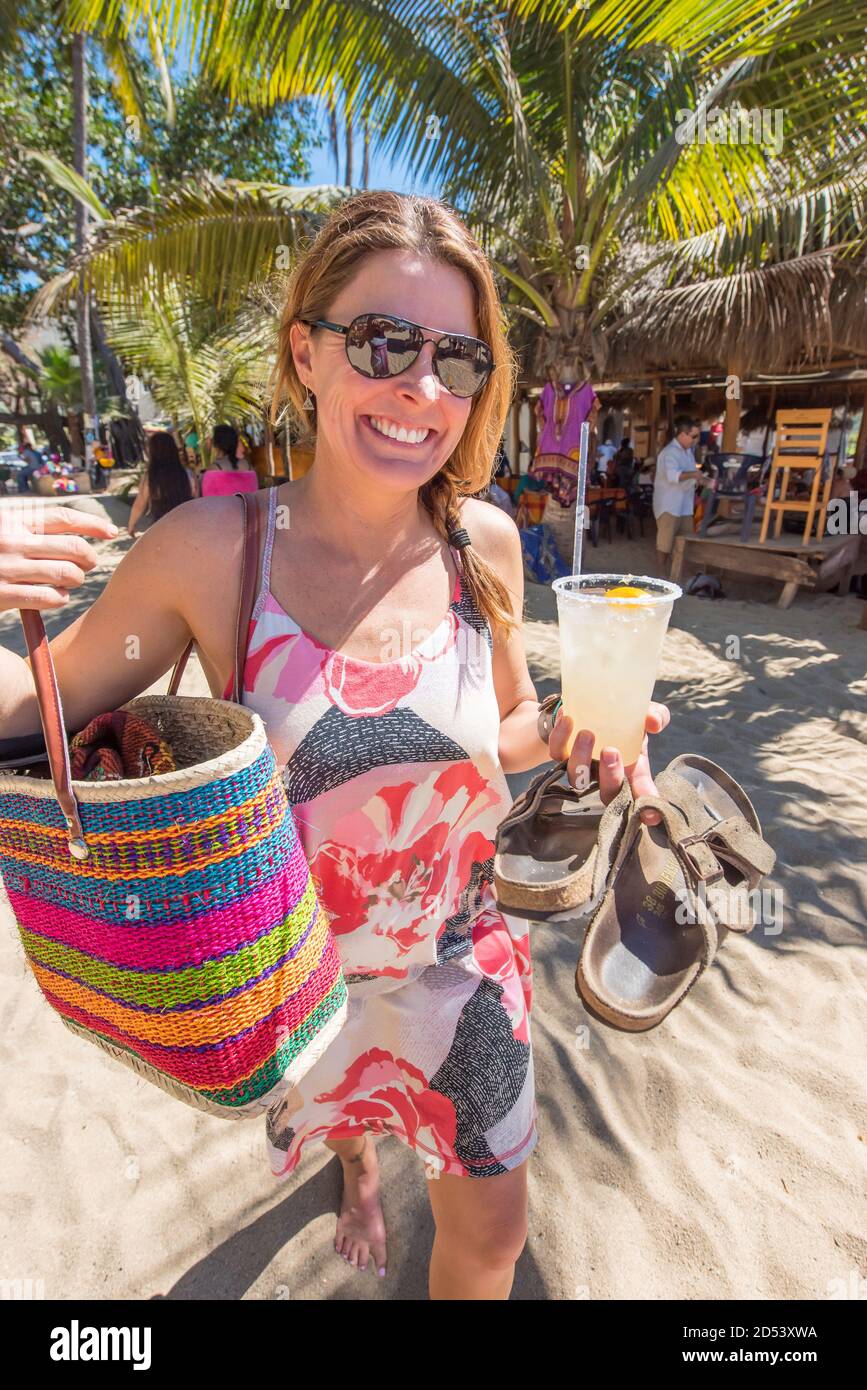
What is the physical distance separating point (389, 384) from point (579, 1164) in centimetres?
197

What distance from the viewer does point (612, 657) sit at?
3.67 ft

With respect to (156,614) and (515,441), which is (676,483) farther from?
(156,614)

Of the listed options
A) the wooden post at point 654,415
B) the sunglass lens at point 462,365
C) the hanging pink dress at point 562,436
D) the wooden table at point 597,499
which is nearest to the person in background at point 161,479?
the hanging pink dress at point 562,436

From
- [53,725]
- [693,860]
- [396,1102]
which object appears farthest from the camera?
[396,1102]

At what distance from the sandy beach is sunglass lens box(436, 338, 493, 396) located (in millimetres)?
1928

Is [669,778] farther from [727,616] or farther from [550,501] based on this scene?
[550,501]

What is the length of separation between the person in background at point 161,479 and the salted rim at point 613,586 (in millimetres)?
7256

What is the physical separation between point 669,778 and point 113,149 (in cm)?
2437

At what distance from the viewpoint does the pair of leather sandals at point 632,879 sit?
1045 millimetres

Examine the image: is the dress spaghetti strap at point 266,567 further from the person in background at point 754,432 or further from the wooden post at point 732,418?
the person in background at point 754,432

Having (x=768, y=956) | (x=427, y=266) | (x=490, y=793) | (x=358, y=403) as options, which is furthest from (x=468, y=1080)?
(x=768, y=956)

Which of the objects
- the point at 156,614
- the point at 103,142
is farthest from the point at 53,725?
the point at 103,142

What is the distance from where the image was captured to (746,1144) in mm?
1915

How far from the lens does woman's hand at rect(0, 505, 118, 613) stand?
2.68 ft
